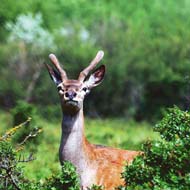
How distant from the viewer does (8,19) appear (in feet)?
108

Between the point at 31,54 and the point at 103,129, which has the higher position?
the point at 31,54

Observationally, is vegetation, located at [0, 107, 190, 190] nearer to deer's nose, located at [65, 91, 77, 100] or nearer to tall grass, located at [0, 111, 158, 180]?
deer's nose, located at [65, 91, 77, 100]

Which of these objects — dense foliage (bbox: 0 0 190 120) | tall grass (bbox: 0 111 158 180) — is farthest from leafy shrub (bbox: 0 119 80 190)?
dense foliage (bbox: 0 0 190 120)

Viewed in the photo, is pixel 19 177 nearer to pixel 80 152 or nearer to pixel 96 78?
pixel 80 152

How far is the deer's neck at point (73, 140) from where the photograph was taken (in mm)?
10539

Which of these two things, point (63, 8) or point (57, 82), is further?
point (63, 8)

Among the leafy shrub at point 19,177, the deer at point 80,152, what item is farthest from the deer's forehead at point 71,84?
the leafy shrub at point 19,177

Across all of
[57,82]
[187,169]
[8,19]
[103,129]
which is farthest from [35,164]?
[8,19]

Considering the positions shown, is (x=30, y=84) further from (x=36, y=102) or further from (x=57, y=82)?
(x=57, y=82)

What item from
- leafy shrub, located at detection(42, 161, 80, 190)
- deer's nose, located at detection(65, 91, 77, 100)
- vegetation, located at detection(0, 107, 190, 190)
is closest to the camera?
vegetation, located at detection(0, 107, 190, 190)

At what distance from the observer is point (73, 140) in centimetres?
1059

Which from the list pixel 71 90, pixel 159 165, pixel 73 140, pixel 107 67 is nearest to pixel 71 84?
pixel 71 90

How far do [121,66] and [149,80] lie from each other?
1542 millimetres

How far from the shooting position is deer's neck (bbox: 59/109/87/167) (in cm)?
1054
